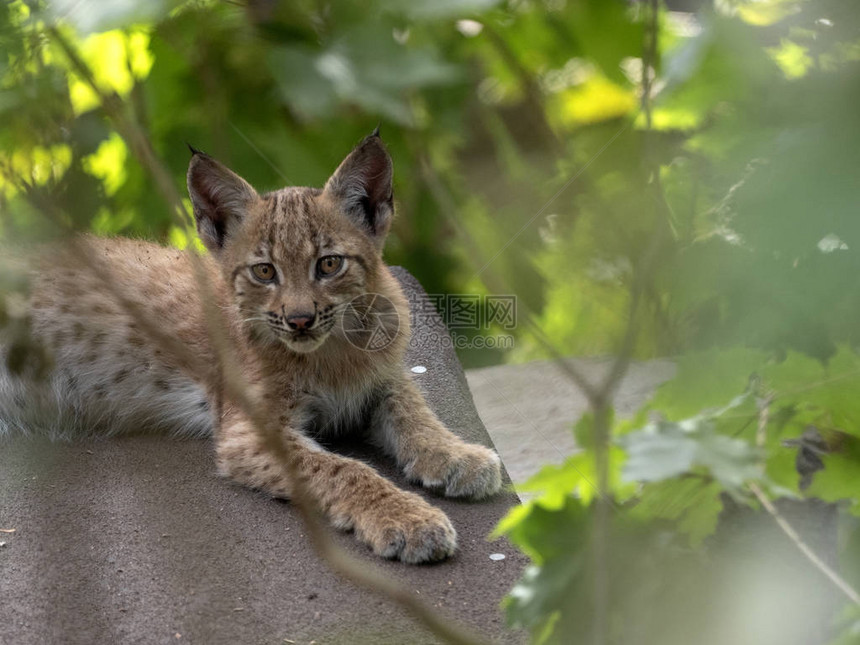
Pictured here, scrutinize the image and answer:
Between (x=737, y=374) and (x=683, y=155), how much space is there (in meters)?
0.39

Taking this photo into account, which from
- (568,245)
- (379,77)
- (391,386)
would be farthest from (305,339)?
(379,77)

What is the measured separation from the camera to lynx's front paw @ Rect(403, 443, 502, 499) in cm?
339

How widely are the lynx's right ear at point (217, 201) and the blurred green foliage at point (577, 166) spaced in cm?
203

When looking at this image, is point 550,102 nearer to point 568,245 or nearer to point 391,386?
point 568,245

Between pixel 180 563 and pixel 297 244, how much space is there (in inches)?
46.3

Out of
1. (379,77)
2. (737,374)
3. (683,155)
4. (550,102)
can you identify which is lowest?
(737,374)

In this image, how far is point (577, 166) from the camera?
3.06 feet

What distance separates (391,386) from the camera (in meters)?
3.98

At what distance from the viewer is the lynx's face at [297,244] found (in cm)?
335
